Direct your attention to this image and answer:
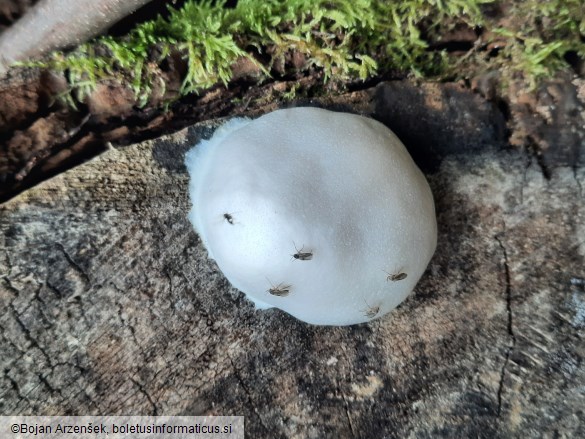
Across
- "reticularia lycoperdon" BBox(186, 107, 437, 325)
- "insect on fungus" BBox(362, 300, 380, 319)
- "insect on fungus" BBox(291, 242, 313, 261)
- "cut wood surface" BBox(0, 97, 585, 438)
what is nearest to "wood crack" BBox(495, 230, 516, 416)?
"cut wood surface" BBox(0, 97, 585, 438)

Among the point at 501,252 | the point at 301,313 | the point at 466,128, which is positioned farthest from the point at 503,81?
the point at 301,313

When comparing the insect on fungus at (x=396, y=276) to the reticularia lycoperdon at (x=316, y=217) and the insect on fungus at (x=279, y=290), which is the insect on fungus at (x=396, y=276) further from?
the insect on fungus at (x=279, y=290)

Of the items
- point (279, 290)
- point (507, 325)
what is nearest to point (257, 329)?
point (279, 290)

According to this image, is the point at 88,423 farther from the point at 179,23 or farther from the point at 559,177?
the point at 559,177

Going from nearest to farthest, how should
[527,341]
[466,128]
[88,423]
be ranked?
[88,423] → [527,341] → [466,128]

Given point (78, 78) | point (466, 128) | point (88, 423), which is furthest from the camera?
point (466, 128)

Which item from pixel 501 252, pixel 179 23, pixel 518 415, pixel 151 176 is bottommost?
pixel 518 415

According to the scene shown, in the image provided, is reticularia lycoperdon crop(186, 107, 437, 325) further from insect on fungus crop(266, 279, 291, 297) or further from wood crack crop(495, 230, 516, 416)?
wood crack crop(495, 230, 516, 416)

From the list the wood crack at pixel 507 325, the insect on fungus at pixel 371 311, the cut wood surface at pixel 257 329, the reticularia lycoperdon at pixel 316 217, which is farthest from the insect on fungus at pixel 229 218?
the wood crack at pixel 507 325
